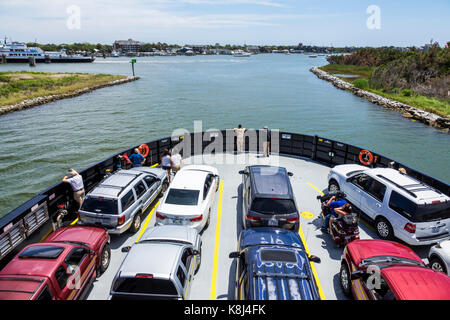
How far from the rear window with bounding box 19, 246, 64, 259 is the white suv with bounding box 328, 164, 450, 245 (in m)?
8.29

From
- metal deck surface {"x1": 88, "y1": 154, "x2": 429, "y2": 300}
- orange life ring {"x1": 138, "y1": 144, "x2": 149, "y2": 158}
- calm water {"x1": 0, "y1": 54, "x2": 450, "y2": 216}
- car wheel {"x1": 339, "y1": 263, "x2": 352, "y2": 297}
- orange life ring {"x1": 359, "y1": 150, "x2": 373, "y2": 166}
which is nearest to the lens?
car wheel {"x1": 339, "y1": 263, "x2": 352, "y2": 297}

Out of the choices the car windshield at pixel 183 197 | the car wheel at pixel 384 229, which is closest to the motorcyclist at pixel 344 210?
the car wheel at pixel 384 229

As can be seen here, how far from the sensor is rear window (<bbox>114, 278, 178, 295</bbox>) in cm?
536

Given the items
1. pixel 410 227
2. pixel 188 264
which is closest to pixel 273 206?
pixel 188 264

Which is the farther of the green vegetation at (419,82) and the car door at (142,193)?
the green vegetation at (419,82)

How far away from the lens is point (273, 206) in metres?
7.98

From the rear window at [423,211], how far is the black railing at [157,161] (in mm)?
1564

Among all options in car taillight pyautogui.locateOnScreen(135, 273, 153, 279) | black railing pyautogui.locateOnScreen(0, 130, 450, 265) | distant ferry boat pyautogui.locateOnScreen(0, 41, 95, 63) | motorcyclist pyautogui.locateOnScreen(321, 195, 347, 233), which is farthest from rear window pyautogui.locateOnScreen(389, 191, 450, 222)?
distant ferry boat pyautogui.locateOnScreen(0, 41, 95, 63)

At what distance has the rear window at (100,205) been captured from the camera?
8.05m

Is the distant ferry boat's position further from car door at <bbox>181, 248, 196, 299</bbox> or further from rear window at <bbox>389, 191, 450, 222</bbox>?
rear window at <bbox>389, 191, 450, 222</bbox>

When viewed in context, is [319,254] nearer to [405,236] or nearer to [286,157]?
[405,236]

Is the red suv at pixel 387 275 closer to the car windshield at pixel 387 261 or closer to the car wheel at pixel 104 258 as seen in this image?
the car windshield at pixel 387 261

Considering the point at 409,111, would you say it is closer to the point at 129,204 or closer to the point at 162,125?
the point at 162,125

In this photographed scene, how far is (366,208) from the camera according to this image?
9109mm
